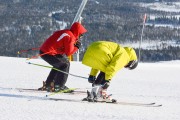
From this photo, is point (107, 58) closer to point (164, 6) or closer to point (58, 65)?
point (58, 65)

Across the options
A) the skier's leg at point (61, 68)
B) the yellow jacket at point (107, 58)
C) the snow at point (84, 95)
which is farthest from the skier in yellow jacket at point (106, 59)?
the skier's leg at point (61, 68)

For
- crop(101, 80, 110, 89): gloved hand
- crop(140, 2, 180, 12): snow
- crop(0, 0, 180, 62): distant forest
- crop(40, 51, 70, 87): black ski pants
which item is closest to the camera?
crop(101, 80, 110, 89): gloved hand

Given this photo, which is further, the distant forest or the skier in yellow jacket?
the distant forest

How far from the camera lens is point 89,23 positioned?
135 m

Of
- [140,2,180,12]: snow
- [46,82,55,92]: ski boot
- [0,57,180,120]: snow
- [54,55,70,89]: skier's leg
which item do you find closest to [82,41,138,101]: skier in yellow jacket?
[0,57,180,120]: snow

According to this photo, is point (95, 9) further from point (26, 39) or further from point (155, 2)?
point (26, 39)

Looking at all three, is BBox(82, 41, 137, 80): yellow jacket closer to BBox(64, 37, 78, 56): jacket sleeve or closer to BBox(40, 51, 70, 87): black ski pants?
BBox(64, 37, 78, 56): jacket sleeve

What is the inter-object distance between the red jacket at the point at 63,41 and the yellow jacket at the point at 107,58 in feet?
1.70

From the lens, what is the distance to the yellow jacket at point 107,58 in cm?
584

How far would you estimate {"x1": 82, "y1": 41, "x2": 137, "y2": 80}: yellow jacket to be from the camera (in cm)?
584

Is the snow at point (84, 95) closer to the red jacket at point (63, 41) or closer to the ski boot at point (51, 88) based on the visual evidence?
the ski boot at point (51, 88)

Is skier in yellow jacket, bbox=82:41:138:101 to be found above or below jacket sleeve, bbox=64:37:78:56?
below

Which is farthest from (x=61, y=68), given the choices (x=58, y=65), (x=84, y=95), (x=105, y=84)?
(x=105, y=84)

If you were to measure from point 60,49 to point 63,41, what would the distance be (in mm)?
151
